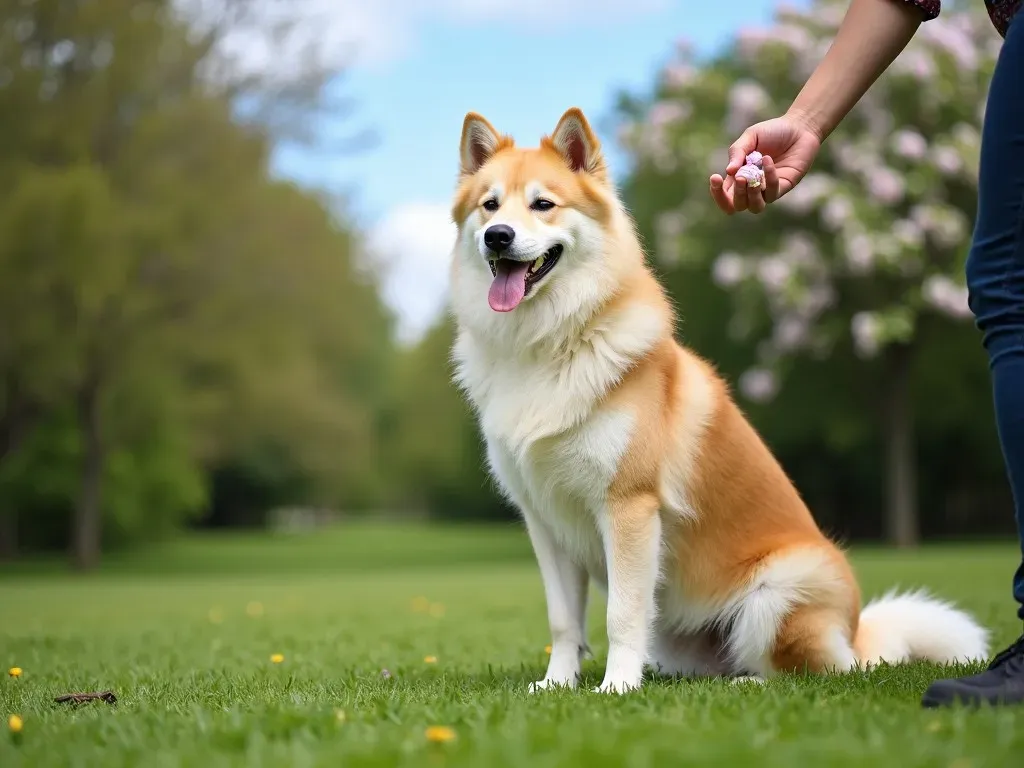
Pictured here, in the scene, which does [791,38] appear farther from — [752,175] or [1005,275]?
[1005,275]

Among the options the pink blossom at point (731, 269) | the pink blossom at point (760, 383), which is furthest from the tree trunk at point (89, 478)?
the pink blossom at point (760, 383)

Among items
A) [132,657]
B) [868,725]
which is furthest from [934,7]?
[132,657]

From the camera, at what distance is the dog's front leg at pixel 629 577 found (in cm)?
331

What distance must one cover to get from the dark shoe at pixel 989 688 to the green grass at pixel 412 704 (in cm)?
7

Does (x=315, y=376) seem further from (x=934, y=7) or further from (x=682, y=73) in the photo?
(x=934, y=7)

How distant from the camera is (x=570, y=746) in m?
2.14

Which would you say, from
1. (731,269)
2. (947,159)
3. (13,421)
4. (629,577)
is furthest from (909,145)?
(13,421)

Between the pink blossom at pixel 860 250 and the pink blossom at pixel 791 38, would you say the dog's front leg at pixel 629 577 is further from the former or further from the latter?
the pink blossom at pixel 791 38

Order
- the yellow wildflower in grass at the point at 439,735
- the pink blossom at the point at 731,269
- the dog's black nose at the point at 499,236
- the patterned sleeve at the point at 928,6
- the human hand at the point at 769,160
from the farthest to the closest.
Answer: the pink blossom at the point at 731,269 → the dog's black nose at the point at 499,236 → the human hand at the point at 769,160 → the patterned sleeve at the point at 928,6 → the yellow wildflower in grass at the point at 439,735

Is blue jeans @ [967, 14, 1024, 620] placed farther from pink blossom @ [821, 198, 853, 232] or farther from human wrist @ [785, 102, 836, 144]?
pink blossom @ [821, 198, 853, 232]

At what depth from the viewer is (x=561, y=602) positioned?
3.62 metres

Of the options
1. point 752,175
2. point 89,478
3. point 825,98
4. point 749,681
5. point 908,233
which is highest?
point 908,233

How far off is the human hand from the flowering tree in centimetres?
1239

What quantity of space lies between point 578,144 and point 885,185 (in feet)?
41.0
